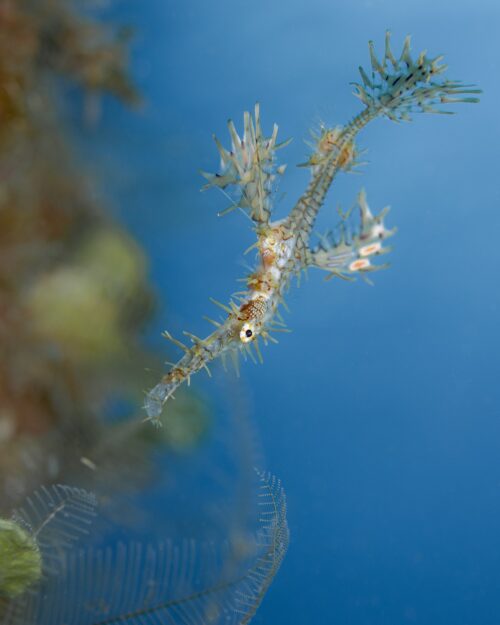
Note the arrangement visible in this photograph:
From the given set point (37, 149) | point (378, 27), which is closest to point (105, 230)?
point (37, 149)

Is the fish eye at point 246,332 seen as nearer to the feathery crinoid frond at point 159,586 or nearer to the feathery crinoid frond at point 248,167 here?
the feathery crinoid frond at point 248,167

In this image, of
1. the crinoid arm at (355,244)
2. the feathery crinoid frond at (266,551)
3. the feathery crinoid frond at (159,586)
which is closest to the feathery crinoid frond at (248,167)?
the crinoid arm at (355,244)

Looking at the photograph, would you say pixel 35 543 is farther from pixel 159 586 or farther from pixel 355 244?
pixel 355 244

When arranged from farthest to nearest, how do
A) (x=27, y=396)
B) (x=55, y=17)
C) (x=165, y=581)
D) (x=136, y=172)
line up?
(x=136, y=172) < (x=55, y=17) < (x=27, y=396) < (x=165, y=581)

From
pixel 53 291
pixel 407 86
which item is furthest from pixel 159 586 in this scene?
pixel 407 86

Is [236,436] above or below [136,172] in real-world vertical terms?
below

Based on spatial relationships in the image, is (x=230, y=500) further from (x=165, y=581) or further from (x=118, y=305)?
(x=118, y=305)
